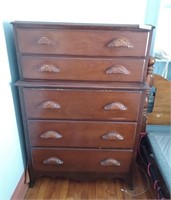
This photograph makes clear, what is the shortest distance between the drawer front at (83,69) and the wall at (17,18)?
0.14 metres

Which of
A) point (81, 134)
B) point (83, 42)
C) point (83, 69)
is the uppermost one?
point (83, 42)

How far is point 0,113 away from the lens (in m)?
1.03

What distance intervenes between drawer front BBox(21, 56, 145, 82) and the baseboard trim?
0.77 meters

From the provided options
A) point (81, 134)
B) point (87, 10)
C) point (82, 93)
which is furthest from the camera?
point (87, 10)

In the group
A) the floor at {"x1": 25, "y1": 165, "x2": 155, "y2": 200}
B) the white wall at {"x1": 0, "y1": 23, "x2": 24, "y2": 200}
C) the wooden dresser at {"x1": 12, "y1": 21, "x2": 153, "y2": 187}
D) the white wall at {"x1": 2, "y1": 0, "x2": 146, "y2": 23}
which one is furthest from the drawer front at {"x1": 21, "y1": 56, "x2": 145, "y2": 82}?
the floor at {"x1": 25, "y1": 165, "x2": 155, "y2": 200}

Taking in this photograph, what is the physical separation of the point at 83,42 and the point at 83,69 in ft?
0.49

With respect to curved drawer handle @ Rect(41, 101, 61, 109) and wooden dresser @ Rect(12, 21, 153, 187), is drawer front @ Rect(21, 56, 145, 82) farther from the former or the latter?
curved drawer handle @ Rect(41, 101, 61, 109)

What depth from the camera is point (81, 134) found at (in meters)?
1.23

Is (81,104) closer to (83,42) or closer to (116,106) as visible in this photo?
(116,106)

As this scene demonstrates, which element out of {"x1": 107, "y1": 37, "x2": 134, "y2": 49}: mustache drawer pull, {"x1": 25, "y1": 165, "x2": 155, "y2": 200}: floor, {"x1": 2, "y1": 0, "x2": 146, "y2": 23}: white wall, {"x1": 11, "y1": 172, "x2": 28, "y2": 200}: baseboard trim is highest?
{"x1": 2, "y1": 0, "x2": 146, "y2": 23}: white wall

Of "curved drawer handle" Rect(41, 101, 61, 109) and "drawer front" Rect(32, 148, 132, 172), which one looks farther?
"drawer front" Rect(32, 148, 132, 172)

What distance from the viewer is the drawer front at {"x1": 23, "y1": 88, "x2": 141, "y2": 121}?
112 cm

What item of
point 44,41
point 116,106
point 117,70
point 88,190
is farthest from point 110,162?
point 44,41

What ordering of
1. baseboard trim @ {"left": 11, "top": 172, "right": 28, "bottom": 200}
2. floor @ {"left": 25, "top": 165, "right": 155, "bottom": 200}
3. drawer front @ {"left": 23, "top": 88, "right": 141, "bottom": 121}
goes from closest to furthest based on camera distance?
drawer front @ {"left": 23, "top": 88, "right": 141, "bottom": 121}
baseboard trim @ {"left": 11, "top": 172, "right": 28, "bottom": 200}
floor @ {"left": 25, "top": 165, "right": 155, "bottom": 200}
